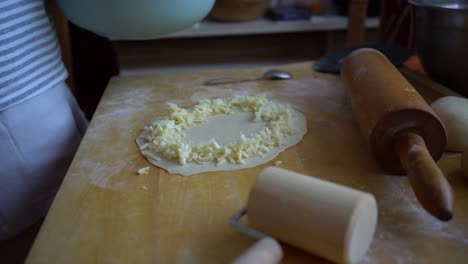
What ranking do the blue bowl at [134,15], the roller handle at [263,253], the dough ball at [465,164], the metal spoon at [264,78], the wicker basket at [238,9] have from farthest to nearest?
the wicker basket at [238,9]
the metal spoon at [264,78]
the blue bowl at [134,15]
the dough ball at [465,164]
the roller handle at [263,253]

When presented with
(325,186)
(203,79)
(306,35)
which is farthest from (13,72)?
(306,35)

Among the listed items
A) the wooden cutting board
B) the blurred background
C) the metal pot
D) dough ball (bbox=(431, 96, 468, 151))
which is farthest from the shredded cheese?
the blurred background

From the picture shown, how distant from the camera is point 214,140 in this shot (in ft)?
2.43

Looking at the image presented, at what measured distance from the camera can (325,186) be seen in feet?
1.54

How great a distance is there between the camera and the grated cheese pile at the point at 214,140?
0.70 meters

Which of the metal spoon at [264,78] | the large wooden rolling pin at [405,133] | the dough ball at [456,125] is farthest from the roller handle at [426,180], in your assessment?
the metal spoon at [264,78]

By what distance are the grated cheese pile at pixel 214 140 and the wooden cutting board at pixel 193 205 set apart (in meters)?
0.04

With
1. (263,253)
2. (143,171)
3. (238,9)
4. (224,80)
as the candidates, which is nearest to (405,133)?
(263,253)

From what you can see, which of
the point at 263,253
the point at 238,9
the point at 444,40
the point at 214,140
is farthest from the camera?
→ the point at 238,9

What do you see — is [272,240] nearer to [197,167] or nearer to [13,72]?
[197,167]

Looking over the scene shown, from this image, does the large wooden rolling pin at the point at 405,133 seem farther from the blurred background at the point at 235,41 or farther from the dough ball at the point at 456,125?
Result: the blurred background at the point at 235,41

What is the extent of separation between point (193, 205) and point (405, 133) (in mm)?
330

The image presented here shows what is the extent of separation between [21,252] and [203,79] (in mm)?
585

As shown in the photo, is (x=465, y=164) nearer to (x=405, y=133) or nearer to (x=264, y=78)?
(x=405, y=133)
